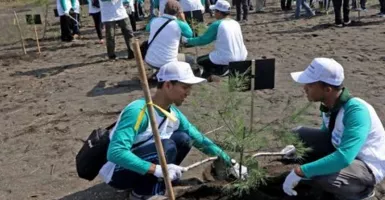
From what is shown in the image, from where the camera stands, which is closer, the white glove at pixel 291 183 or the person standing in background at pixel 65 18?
the white glove at pixel 291 183

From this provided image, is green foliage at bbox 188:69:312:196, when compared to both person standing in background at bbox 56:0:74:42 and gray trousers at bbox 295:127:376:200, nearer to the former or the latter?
gray trousers at bbox 295:127:376:200

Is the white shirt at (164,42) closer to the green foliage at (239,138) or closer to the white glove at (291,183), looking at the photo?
the green foliage at (239,138)

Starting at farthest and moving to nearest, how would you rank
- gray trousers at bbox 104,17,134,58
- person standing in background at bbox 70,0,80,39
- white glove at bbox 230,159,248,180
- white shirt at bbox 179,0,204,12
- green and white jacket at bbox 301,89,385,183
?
person standing in background at bbox 70,0,80,39, white shirt at bbox 179,0,204,12, gray trousers at bbox 104,17,134,58, white glove at bbox 230,159,248,180, green and white jacket at bbox 301,89,385,183

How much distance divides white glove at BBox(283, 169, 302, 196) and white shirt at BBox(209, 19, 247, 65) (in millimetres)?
3874

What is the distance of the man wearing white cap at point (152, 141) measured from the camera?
3.44 m

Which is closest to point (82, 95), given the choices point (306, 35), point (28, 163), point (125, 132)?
point (28, 163)

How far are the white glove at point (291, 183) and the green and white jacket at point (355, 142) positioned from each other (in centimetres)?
9

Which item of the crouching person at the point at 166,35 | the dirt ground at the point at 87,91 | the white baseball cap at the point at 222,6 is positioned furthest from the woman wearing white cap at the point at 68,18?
the white baseball cap at the point at 222,6

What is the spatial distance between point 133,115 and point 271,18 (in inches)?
450

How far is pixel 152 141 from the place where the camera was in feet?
12.1

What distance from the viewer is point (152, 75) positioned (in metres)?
7.79

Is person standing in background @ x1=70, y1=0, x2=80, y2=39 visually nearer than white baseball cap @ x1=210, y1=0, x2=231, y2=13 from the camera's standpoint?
No

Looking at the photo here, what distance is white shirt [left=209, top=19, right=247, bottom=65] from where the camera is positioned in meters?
7.08

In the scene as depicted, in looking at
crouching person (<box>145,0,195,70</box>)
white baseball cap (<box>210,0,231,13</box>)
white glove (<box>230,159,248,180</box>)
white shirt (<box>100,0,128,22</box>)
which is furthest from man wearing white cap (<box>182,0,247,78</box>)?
white glove (<box>230,159,248,180</box>)
